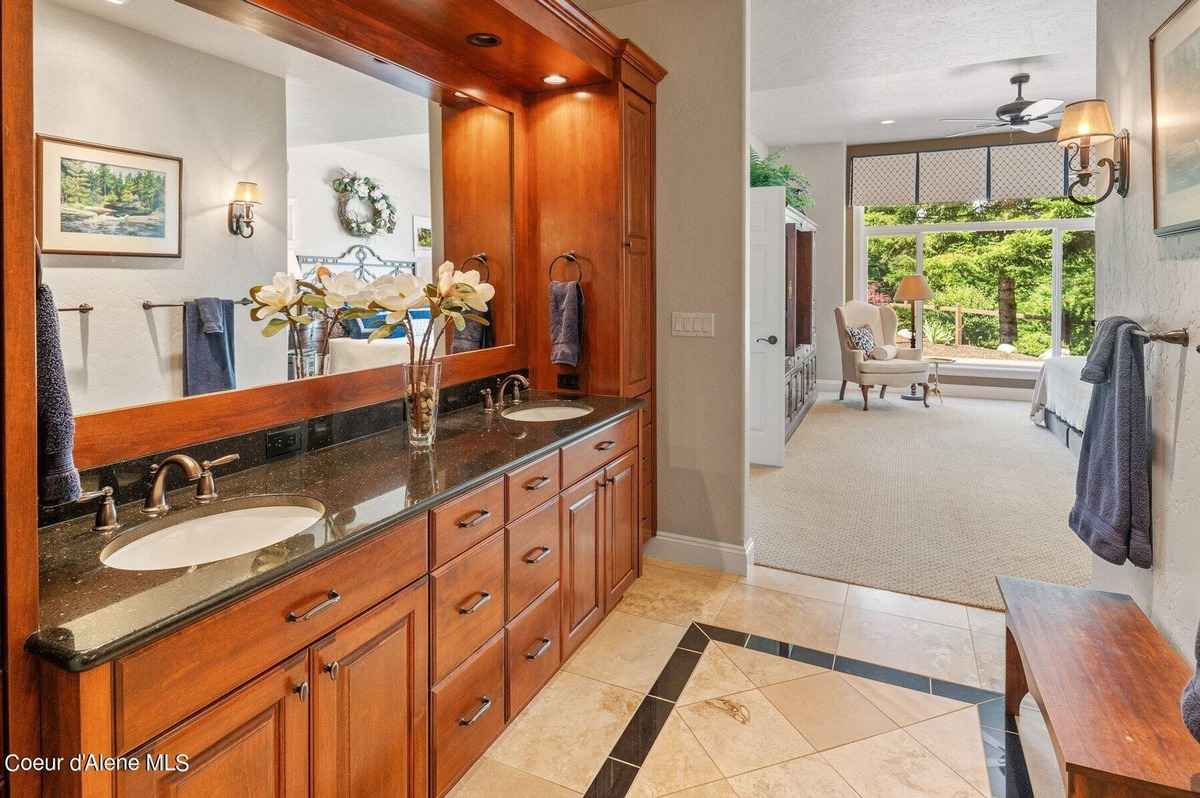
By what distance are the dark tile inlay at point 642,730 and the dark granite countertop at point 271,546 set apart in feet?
2.85

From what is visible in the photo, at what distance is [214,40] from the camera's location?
181 cm

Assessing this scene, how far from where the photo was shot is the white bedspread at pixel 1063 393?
5.35 meters

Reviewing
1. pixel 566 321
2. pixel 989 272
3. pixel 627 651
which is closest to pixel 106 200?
pixel 566 321

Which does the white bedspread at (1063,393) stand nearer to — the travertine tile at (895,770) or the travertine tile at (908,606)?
the travertine tile at (908,606)

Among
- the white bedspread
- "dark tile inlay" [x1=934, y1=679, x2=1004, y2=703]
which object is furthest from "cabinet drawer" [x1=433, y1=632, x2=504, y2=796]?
the white bedspread

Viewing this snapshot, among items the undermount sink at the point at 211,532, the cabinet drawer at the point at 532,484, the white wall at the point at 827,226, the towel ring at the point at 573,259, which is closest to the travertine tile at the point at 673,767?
the cabinet drawer at the point at 532,484

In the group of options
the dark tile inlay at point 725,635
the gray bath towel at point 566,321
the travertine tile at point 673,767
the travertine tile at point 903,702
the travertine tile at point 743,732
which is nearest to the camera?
the travertine tile at point 673,767

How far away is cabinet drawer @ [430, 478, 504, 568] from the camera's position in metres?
1.70

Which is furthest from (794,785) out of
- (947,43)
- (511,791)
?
(947,43)

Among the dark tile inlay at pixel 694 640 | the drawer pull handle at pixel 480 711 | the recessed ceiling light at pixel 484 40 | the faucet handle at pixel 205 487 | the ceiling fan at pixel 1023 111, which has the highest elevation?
the ceiling fan at pixel 1023 111

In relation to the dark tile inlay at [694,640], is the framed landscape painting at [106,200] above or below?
above

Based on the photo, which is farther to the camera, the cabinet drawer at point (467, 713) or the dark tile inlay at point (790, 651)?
the dark tile inlay at point (790, 651)

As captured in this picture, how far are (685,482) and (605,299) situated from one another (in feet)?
3.19

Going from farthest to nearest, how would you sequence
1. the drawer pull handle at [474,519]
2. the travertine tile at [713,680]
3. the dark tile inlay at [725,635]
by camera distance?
the dark tile inlay at [725,635] → the travertine tile at [713,680] → the drawer pull handle at [474,519]
